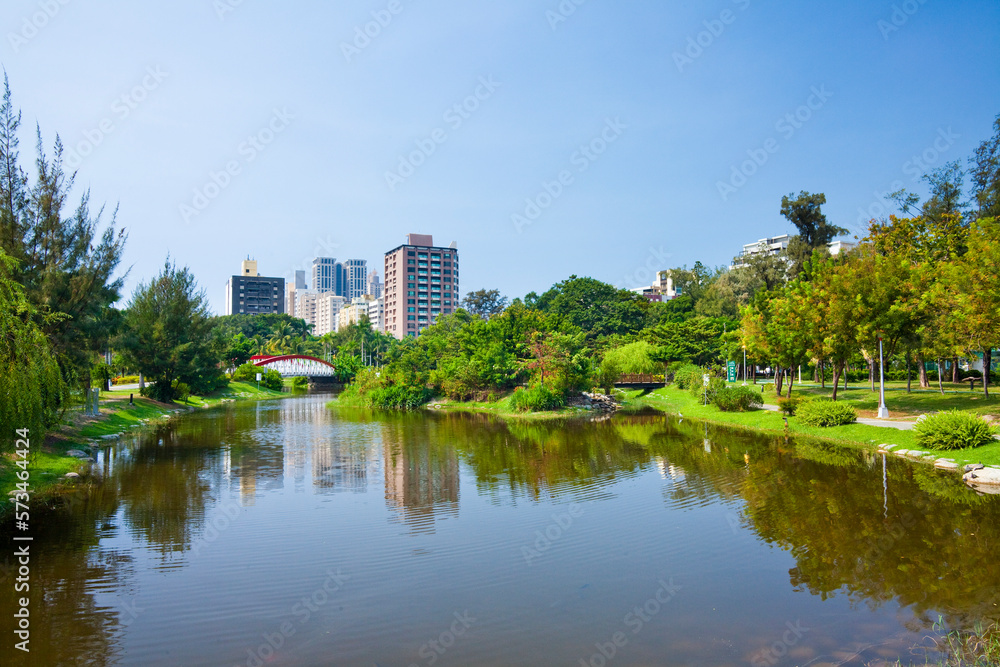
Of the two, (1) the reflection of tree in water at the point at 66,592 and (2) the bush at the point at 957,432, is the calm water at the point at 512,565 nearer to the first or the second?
(1) the reflection of tree in water at the point at 66,592

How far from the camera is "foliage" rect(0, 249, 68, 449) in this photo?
1142cm

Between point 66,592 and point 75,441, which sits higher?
point 75,441

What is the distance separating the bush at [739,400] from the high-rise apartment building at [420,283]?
9916cm

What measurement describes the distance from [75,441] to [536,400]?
24.5 m

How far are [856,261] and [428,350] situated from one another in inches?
1340

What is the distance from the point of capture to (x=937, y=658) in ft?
21.8

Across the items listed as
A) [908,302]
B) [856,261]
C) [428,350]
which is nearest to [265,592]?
[908,302]

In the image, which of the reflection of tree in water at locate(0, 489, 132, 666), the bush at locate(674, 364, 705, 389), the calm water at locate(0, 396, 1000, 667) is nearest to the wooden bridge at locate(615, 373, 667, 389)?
the bush at locate(674, 364, 705, 389)

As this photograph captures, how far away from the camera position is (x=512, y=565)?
10031 millimetres

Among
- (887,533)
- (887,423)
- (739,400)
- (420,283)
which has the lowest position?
(887,533)

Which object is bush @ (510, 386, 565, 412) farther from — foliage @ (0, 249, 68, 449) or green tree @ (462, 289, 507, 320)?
green tree @ (462, 289, 507, 320)

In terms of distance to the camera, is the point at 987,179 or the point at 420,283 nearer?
the point at 987,179

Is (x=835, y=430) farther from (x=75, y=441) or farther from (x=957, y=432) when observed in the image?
(x=75, y=441)

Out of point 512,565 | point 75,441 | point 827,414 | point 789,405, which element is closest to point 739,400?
point 789,405
